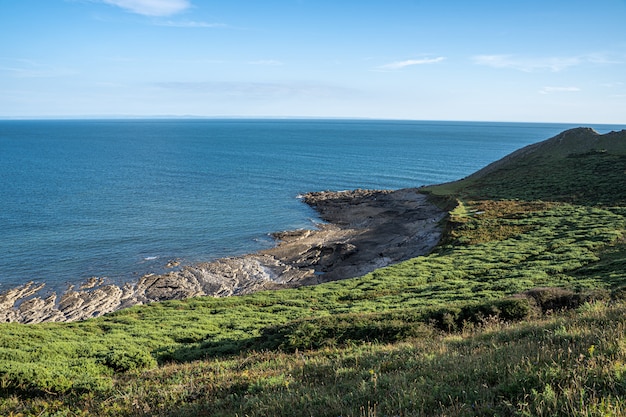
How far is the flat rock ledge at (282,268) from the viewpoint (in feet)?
126

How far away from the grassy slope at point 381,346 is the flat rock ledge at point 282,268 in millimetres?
→ 8912

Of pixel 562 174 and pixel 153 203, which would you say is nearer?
pixel 562 174

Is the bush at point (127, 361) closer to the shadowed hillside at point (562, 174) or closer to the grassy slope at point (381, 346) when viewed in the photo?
the grassy slope at point (381, 346)

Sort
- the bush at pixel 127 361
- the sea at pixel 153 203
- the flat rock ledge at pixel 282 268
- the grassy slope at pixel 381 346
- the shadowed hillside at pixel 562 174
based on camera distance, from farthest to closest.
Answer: the shadowed hillside at pixel 562 174 → the sea at pixel 153 203 → the flat rock ledge at pixel 282 268 → the bush at pixel 127 361 → the grassy slope at pixel 381 346

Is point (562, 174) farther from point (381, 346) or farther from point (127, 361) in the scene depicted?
point (127, 361)

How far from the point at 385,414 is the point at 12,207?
85754 millimetres

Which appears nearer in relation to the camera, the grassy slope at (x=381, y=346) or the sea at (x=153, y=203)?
the grassy slope at (x=381, y=346)

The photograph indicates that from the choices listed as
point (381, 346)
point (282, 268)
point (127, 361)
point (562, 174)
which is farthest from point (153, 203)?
point (562, 174)

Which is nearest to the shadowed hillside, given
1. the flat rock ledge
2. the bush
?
the flat rock ledge

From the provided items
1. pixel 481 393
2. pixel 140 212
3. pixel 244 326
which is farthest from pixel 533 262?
pixel 140 212

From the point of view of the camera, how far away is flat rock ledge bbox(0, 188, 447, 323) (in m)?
38.4

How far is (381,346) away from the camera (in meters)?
14.4

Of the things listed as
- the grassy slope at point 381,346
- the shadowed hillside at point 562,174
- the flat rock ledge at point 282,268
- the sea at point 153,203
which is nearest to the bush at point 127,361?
the grassy slope at point 381,346

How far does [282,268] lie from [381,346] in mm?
35037
